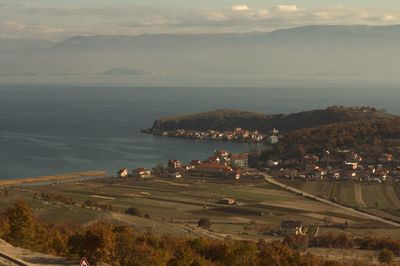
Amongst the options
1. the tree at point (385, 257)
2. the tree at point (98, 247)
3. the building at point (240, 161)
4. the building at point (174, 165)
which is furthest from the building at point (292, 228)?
the building at point (240, 161)

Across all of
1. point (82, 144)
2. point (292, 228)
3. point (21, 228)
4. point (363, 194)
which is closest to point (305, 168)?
point (363, 194)

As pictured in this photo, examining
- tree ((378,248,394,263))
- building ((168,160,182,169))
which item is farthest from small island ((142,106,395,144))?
tree ((378,248,394,263))

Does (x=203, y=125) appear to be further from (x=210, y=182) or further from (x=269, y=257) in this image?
(x=269, y=257)

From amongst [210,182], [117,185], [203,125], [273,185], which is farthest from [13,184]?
[203,125]

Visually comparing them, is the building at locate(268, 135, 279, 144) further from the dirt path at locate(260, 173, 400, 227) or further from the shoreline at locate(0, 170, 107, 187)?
the shoreline at locate(0, 170, 107, 187)

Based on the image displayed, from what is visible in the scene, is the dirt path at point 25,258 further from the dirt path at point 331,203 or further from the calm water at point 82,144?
the calm water at point 82,144

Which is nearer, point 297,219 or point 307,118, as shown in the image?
point 297,219
